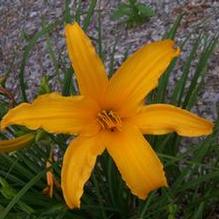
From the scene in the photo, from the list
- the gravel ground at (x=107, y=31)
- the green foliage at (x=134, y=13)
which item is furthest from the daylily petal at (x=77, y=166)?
the green foliage at (x=134, y=13)

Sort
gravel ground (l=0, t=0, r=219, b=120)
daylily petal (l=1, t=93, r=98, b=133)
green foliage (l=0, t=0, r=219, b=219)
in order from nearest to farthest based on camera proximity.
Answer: daylily petal (l=1, t=93, r=98, b=133) → green foliage (l=0, t=0, r=219, b=219) → gravel ground (l=0, t=0, r=219, b=120)

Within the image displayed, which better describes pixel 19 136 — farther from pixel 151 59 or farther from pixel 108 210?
pixel 108 210

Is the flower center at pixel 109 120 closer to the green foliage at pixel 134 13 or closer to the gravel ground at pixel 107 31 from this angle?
the gravel ground at pixel 107 31

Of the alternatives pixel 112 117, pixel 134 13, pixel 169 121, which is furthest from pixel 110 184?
pixel 134 13

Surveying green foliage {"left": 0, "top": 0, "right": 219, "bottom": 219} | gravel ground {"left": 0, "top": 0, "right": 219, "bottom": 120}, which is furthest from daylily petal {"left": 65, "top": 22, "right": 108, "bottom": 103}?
gravel ground {"left": 0, "top": 0, "right": 219, "bottom": 120}

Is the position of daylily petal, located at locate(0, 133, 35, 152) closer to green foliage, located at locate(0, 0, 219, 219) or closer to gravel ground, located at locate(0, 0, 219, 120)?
green foliage, located at locate(0, 0, 219, 219)

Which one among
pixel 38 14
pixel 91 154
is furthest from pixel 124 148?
pixel 38 14
